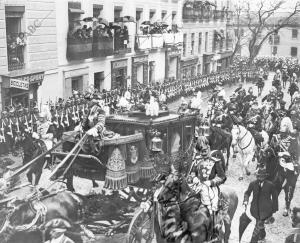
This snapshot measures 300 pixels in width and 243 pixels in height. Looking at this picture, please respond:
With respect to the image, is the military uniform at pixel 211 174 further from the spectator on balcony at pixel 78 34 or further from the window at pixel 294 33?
the window at pixel 294 33

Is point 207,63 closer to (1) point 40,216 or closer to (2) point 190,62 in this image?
(2) point 190,62

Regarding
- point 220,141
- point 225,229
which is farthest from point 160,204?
point 220,141

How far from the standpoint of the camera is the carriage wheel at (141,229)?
22.0ft

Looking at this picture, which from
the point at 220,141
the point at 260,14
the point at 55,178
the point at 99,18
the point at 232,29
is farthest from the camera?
the point at 220,141

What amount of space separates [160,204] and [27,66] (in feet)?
10.2

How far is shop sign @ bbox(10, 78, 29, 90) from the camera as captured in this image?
6.79 metres

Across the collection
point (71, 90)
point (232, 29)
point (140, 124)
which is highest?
point (232, 29)

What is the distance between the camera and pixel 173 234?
6379 millimetres

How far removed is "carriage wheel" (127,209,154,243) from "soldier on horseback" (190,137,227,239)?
955 mm

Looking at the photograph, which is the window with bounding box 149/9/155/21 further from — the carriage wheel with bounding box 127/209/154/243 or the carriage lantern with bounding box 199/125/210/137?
the carriage wheel with bounding box 127/209/154/243

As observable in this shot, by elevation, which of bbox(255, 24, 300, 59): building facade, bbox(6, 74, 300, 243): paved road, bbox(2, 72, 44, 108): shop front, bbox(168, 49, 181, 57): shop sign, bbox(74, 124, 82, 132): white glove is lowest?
bbox(6, 74, 300, 243): paved road

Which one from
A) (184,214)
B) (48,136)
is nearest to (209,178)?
(184,214)

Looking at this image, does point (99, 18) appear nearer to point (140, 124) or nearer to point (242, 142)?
point (140, 124)

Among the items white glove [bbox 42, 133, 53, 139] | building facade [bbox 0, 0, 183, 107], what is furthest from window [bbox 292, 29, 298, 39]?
white glove [bbox 42, 133, 53, 139]
